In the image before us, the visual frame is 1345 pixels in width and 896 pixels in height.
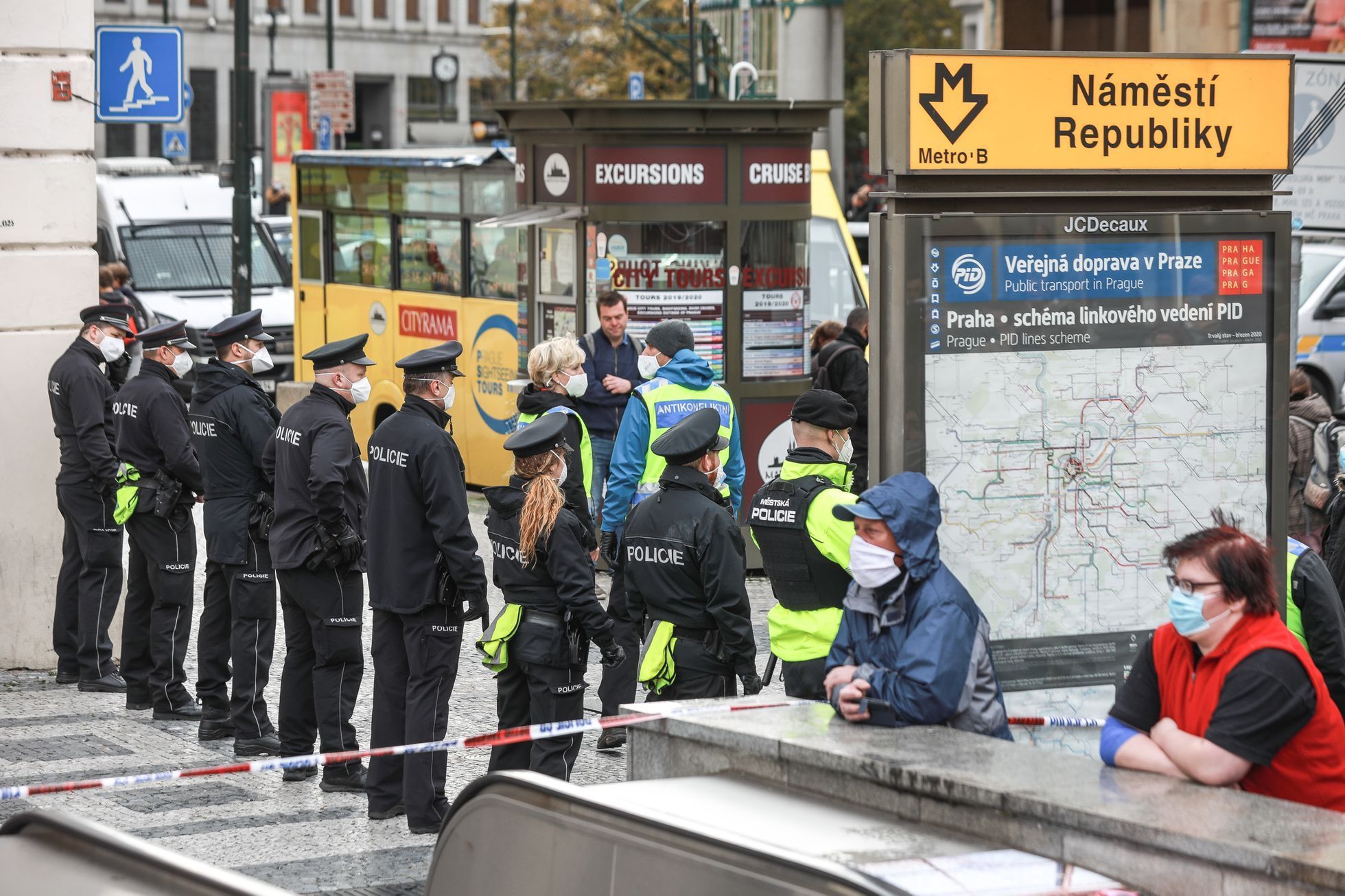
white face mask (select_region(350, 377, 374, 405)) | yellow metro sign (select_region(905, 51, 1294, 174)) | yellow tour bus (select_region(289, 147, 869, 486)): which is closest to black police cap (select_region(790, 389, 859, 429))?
yellow metro sign (select_region(905, 51, 1294, 174))

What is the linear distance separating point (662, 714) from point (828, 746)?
0.69 meters

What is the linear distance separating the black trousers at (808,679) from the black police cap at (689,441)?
1079 millimetres

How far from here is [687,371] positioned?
920 cm

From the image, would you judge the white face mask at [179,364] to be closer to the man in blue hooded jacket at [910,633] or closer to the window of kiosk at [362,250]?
the man in blue hooded jacket at [910,633]

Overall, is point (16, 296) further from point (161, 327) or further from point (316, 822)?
point (316, 822)

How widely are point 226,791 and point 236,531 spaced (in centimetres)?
138

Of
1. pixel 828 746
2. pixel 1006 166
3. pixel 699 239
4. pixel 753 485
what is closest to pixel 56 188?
pixel 699 239

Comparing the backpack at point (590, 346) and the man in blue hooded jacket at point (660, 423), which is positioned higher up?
the backpack at point (590, 346)

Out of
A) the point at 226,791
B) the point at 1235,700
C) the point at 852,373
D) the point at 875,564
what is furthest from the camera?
the point at 852,373

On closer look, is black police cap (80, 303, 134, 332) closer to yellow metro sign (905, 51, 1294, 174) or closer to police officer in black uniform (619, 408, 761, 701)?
police officer in black uniform (619, 408, 761, 701)

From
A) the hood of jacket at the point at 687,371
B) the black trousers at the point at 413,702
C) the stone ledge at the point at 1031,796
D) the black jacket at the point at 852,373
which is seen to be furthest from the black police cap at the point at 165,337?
the stone ledge at the point at 1031,796

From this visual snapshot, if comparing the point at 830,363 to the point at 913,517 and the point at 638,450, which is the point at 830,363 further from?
the point at 913,517

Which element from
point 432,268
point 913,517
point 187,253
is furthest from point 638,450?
point 187,253

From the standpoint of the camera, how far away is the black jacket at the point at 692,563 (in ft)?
22.5
